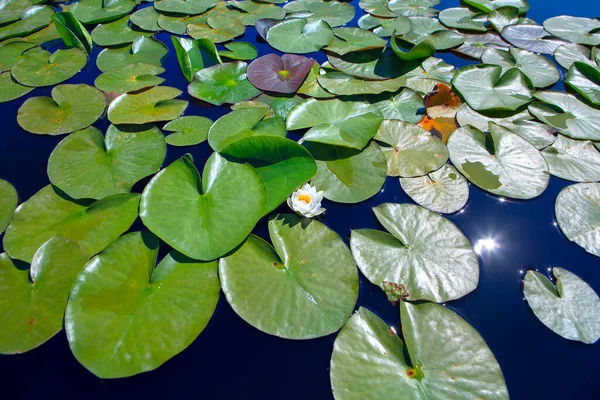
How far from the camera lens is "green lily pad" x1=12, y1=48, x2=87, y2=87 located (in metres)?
2.93

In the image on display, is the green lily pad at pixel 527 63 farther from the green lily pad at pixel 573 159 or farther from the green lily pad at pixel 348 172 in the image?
the green lily pad at pixel 348 172

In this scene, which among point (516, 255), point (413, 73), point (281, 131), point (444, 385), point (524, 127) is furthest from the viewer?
point (413, 73)

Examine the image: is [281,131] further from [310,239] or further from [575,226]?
[575,226]

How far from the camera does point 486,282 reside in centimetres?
178

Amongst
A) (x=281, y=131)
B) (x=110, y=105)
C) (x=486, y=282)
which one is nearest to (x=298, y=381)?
(x=486, y=282)

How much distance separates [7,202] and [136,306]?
1108mm

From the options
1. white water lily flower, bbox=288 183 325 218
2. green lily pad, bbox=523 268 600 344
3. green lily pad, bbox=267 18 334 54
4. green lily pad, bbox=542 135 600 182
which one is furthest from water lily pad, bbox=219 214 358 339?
green lily pad, bbox=267 18 334 54

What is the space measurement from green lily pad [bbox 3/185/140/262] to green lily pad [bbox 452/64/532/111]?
243cm

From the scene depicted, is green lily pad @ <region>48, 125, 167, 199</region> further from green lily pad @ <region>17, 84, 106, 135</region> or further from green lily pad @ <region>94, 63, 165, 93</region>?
green lily pad @ <region>94, 63, 165, 93</region>

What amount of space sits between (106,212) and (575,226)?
8.43ft

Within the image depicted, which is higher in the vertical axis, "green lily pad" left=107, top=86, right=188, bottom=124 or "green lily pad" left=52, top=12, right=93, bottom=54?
"green lily pad" left=52, top=12, right=93, bottom=54

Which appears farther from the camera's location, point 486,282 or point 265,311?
point 486,282

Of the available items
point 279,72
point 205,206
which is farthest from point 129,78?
point 205,206

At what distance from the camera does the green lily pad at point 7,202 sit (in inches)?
75.7
